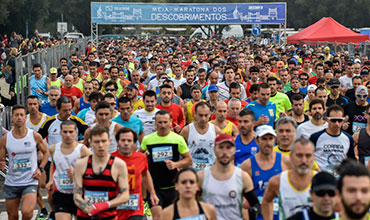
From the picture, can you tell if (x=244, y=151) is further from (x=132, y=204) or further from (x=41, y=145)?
(x=41, y=145)

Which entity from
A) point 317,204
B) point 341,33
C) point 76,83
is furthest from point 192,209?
point 341,33

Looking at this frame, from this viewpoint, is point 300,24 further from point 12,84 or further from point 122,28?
point 12,84

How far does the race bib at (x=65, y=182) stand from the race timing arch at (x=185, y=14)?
28.7 m

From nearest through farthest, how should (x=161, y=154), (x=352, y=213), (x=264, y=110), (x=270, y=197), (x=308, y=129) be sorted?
(x=352, y=213), (x=270, y=197), (x=161, y=154), (x=308, y=129), (x=264, y=110)

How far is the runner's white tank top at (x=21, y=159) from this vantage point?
884 cm

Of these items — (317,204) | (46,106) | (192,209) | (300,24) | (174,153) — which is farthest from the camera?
(300,24)

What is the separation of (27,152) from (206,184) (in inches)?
129

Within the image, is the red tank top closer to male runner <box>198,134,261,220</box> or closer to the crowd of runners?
the crowd of runners

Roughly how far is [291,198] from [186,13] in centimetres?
3264

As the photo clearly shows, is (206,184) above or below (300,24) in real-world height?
below

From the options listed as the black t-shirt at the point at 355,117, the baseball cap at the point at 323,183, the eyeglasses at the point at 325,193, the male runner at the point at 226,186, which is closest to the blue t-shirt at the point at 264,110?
the black t-shirt at the point at 355,117

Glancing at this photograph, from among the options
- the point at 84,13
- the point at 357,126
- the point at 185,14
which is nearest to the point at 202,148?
the point at 357,126

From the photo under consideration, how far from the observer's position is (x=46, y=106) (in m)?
11.5

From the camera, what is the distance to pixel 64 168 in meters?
8.06
